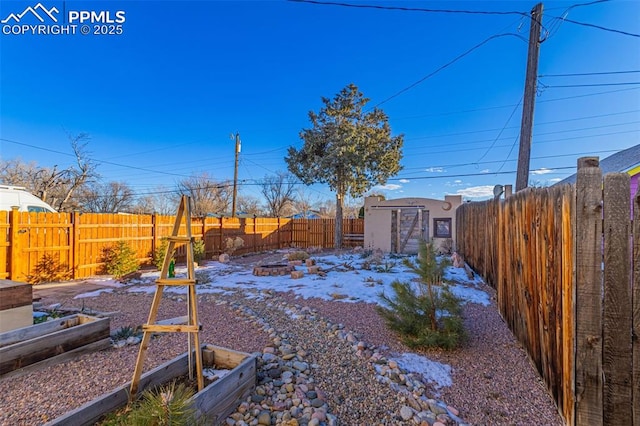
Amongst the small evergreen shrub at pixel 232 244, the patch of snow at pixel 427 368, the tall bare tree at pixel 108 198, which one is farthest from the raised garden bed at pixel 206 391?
the tall bare tree at pixel 108 198

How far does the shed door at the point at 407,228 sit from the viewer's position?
39.7 ft

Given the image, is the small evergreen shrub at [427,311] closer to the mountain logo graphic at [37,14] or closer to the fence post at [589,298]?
the fence post at [589,298]

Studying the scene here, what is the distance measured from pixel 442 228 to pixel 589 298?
423 inches

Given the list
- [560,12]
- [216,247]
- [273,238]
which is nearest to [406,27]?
[560,12]

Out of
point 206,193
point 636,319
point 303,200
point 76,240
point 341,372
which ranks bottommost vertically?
point 341,372

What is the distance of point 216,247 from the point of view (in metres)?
11.8

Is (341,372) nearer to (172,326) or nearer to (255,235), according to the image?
(172,326)

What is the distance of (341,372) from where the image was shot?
8.69 ft

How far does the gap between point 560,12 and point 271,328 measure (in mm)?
8382

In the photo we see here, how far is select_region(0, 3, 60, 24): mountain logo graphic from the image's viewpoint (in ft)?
18.3

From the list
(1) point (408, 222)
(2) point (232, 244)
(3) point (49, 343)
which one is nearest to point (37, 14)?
(3) point (49, 343)

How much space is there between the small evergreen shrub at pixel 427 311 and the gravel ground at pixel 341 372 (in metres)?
0.17

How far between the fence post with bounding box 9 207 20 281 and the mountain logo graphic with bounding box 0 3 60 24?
3867 millimetres

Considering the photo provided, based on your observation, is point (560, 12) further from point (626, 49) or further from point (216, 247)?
point (216, 247)
